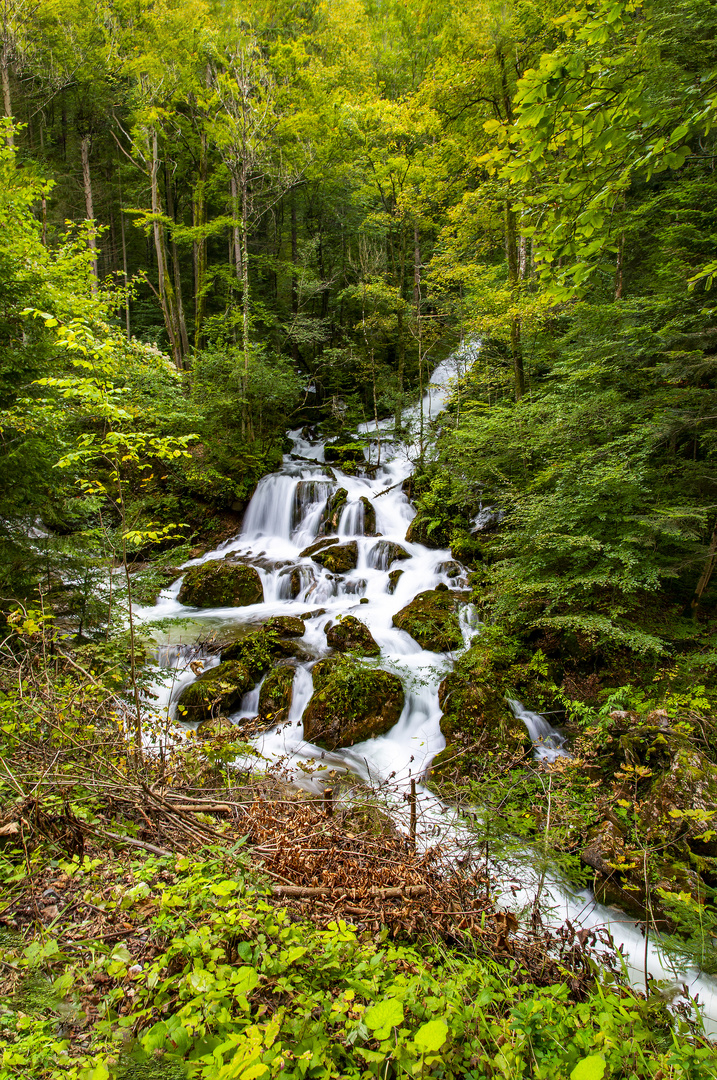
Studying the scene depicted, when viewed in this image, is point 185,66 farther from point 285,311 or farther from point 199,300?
point 285,311

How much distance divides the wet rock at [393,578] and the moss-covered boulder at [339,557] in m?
1.16

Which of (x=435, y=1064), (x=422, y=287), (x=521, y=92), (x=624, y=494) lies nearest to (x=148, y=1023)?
(x=435, y=1064)

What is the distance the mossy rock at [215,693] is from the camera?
608 centimetres

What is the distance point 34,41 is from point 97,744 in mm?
20867

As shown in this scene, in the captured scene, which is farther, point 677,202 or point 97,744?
point 677,202

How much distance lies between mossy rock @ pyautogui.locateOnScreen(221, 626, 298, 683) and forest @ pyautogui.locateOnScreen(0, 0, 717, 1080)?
0.16 ft

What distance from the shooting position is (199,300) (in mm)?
15844

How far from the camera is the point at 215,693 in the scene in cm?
625

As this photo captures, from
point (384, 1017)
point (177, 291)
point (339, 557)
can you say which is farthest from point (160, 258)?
point (384, 1017)

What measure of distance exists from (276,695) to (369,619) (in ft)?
8.69

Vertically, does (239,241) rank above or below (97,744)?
above

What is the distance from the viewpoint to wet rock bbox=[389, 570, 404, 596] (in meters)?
9.54

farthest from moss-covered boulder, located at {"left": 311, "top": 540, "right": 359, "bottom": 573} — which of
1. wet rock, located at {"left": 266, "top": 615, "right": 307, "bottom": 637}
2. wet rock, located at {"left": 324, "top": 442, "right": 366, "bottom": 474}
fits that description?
wet rock, located at {"left": 324, "top": 442, "right": 366, "bottom": 474}

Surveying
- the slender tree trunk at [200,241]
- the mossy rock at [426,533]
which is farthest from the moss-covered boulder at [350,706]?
the slender tree trunk at [200,241]
